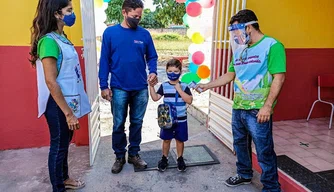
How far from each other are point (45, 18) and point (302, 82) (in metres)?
3.93

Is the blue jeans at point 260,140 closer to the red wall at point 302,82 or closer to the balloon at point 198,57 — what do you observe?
the red wall at point 302,82

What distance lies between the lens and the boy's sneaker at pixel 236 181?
104 inches

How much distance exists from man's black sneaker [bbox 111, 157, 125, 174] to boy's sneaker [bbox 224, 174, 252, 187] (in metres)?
1.13

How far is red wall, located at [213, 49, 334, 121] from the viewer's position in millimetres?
4305

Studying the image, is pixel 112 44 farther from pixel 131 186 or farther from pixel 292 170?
pixel 292 170

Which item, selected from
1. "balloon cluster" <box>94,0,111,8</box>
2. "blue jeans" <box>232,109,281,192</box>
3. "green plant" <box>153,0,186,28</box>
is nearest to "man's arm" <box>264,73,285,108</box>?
"blue jeans" <box>232,109,281,192</box>

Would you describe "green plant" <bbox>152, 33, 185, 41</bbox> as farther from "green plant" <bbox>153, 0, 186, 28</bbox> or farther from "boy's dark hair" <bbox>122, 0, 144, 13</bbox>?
"boy's dark hair" <bbox>122, 0, 144, 13</bbox>

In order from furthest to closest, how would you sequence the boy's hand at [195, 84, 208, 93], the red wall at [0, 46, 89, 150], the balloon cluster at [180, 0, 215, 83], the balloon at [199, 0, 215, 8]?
the balloon cluster at [180, 0, 215, 83] → the balloon at [199, 0, 215, 8] → the red wall at [0, 46, 89, 150] → the boy's hand at [195, 84, 208, 93]

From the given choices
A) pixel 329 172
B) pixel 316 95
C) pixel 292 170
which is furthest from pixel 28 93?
pixel 316 95

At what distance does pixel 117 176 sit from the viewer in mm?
2828

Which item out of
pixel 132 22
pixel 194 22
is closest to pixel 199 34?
pixel 194 22

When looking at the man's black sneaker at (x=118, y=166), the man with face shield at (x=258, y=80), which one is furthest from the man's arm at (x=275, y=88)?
the man's black sneaker at (x=118, y=166)

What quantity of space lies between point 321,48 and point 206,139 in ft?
7.92

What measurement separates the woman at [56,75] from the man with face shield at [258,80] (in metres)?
1.34
